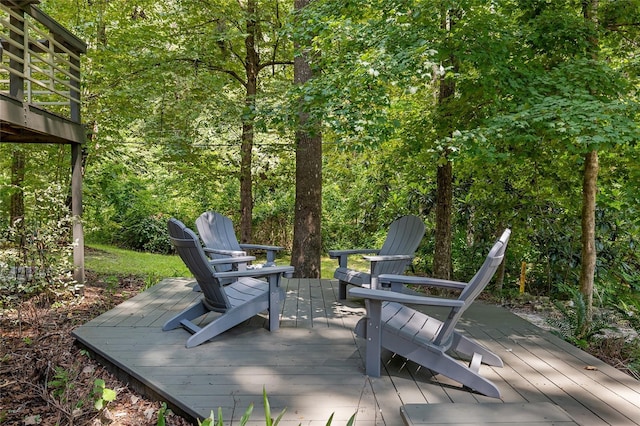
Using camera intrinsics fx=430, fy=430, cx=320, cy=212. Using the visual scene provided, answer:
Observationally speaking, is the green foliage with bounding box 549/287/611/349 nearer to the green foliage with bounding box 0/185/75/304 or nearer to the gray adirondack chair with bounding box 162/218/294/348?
the gray adirondack chair with bounding box 162/218/294/348

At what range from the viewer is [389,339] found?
108 inches

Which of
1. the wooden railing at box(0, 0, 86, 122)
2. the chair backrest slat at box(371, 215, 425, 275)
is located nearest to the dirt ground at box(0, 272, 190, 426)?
the wooden railing at box(0, 0, 86, 122)

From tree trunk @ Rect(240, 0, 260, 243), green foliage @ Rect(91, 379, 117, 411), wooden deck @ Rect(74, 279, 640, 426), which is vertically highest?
tree trunk @ Rect(240, 0, 260, 243)

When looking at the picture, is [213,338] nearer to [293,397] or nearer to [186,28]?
[293,397]

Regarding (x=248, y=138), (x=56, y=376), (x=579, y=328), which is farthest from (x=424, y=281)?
(x=248, y=138)

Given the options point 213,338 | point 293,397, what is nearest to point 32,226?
point 213,338

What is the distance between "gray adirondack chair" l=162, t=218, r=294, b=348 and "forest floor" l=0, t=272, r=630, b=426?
664mm

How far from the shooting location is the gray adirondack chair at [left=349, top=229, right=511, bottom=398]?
2.54m

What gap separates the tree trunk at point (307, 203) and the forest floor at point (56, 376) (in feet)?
9.41

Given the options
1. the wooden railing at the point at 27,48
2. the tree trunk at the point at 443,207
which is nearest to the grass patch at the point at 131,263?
the wooden railing at the point at 27,48

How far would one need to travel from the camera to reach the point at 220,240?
202 inches

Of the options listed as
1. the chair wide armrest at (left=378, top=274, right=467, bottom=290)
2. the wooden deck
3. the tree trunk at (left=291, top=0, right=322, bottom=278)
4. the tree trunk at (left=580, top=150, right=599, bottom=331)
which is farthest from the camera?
the tree trunk at (left=291, top=0, right=322, bottom=278)

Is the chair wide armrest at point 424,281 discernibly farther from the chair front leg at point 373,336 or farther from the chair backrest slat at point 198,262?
the chair backrest slat at point 198,262

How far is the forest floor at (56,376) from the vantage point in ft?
8.29
